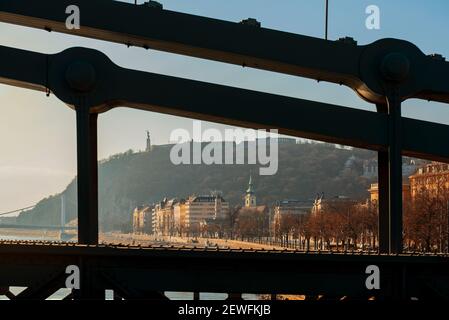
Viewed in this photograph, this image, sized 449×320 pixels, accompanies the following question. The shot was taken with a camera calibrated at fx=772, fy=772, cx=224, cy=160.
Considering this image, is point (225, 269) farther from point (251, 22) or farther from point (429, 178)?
point (429, 178)

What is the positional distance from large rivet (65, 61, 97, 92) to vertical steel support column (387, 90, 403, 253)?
9330mm

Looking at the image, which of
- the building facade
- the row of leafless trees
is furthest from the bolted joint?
the building facade

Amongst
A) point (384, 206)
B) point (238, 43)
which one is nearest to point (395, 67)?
point (384, 206)

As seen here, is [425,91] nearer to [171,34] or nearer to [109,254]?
[171,34]

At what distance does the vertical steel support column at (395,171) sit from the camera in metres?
23.7

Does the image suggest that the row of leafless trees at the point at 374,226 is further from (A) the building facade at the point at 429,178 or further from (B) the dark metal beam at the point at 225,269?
(B) the dark metal beam at the point at 225,269

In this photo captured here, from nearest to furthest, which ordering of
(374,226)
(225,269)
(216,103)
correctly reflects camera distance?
(225,269), (216,103), (374,226)

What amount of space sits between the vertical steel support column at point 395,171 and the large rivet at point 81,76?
9330mm

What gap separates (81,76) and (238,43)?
504cm

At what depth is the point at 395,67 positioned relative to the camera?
2448 centimetres

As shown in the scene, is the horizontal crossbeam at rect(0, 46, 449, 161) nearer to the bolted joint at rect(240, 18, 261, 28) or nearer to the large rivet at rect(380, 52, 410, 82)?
the large rivet at rect(380, 52, 410, 82)

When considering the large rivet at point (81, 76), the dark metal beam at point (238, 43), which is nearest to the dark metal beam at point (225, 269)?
the large rivet at point (81, 76)

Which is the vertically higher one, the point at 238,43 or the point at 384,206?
the point at 238,43

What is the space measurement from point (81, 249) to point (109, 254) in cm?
80
